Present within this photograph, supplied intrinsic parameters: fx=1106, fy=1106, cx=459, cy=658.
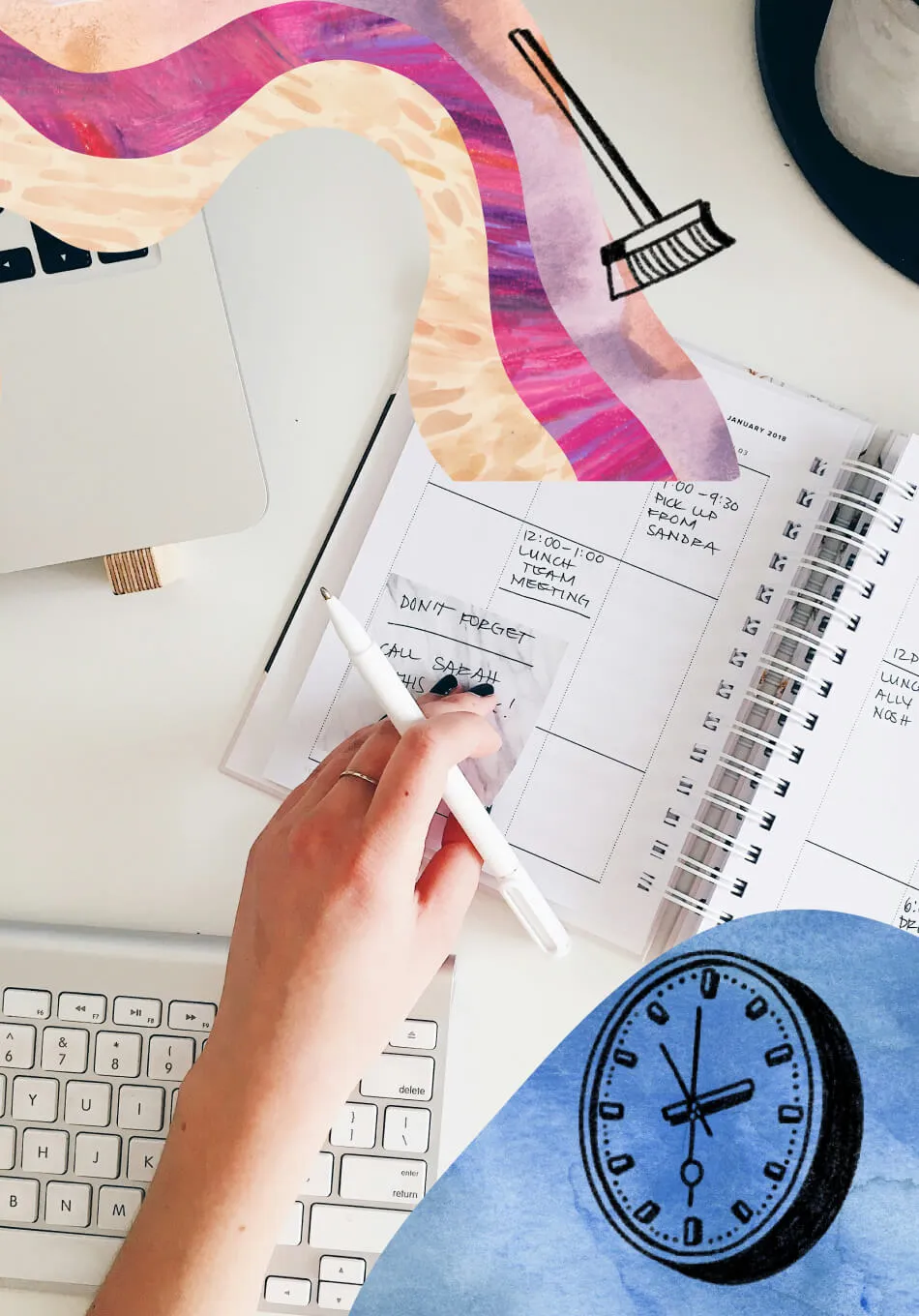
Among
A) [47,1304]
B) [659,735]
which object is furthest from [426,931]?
[47,1304]

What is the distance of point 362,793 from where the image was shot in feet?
1.59

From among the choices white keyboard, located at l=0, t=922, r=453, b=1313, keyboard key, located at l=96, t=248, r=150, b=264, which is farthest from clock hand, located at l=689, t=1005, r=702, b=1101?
keyboard key, located at l=96, t=248, r=150, b=264

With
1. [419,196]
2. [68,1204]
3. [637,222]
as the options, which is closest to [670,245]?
[637,222]

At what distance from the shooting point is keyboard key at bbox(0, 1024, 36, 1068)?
0.52 m

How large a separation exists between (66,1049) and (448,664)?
0.26 metres

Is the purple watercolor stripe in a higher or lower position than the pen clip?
higher

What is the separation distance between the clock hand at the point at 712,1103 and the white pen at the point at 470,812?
0.09 meters

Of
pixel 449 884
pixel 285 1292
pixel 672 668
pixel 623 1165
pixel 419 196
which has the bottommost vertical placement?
pixel 285 1292

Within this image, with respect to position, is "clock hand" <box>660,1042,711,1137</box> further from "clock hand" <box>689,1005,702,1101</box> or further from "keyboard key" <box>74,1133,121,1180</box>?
"keyboard key" <box>74,1133,121,1180</box>

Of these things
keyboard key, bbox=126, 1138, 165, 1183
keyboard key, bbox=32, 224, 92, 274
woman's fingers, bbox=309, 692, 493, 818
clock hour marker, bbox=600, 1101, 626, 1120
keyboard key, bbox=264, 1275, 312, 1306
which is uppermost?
keyboard key, bbox=32, 224, 92, 274

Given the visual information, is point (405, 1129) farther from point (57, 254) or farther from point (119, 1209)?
point (57, 254)

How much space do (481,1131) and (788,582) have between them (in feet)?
0.99

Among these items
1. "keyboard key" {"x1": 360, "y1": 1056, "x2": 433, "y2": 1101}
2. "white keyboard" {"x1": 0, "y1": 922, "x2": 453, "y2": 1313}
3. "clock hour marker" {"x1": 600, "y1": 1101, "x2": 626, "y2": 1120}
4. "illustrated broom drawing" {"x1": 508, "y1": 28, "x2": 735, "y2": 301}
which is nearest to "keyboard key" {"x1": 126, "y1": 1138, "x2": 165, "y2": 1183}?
"white keyboard" {"x1": 0, "y1": 922, "x2": 453, "y2": 1313}

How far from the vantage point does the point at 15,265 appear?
0.48 metres
